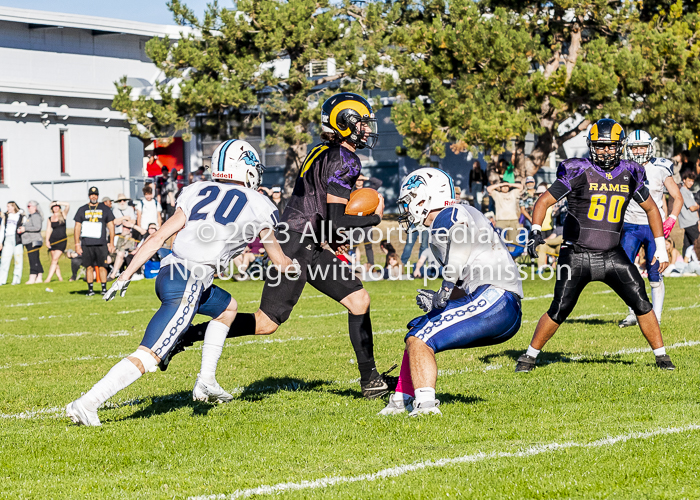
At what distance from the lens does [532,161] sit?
2472 cm

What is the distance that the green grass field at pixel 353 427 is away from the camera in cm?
434

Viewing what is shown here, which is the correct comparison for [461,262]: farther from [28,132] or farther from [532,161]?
[28,132]

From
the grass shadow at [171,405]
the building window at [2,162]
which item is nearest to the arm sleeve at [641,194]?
the grass shadow at [171,405]

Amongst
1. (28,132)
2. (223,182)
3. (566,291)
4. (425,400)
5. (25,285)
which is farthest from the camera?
(28,132)

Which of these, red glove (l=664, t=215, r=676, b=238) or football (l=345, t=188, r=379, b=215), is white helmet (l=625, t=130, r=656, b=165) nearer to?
red glove (l=664, t=215, r=676, b=238)

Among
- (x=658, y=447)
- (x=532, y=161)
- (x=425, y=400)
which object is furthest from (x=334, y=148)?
(x=532, y=161)

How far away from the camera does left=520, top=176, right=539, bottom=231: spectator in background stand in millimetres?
18906

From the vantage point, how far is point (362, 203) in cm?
673

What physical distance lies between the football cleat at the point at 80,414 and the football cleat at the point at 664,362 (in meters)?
4.64

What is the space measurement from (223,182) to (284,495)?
283 centimetres

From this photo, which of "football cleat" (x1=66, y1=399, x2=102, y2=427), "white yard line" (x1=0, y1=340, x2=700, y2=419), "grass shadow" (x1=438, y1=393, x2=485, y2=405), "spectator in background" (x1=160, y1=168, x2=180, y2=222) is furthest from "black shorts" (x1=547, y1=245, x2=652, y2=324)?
"spectator in background" (x1=160, y1=168, x2=180, y2=222)

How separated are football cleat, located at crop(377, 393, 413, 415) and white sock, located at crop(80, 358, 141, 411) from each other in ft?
5.45

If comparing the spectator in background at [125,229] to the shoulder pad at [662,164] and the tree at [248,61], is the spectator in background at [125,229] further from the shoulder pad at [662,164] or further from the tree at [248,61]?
the shoulder pad at [662,164]

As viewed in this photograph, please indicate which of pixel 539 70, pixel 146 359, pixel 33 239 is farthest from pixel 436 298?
pixel 539 70
